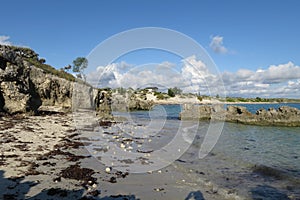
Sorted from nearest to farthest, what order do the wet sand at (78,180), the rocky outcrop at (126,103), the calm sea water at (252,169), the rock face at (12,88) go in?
1. the wet sand at (78,180)
2. the calm sea water at (252,169)
3. the rock face at (12,88)
4. the rocky outcrop at (126,103)

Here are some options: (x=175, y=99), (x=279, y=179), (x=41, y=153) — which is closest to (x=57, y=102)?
(x=41, y=153)

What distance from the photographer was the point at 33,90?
91.6ft

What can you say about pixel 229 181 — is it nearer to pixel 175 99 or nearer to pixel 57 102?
pixel 57 102

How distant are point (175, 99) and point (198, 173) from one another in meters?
117

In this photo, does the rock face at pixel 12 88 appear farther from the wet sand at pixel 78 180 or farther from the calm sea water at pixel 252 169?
Answer: the calm sea water at pixel 252 169

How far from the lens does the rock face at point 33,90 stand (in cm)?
2239

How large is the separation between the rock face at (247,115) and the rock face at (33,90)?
16053mm

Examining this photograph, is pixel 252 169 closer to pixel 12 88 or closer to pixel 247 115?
pixel 12 88

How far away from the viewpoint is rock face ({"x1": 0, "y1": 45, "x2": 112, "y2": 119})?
73.5 feet

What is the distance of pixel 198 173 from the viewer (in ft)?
33.7

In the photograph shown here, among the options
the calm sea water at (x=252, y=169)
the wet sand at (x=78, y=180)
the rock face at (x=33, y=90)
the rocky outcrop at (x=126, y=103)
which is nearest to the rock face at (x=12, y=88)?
the rock face at (x=33, y=90)

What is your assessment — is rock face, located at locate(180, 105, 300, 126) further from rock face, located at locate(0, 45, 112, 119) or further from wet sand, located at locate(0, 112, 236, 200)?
wet sand, located at locate(0, 112, 236, 200)

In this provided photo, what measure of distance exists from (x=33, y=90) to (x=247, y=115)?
3156 centimetres

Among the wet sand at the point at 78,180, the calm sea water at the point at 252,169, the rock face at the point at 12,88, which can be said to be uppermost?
the rock face at the point at 12,88
